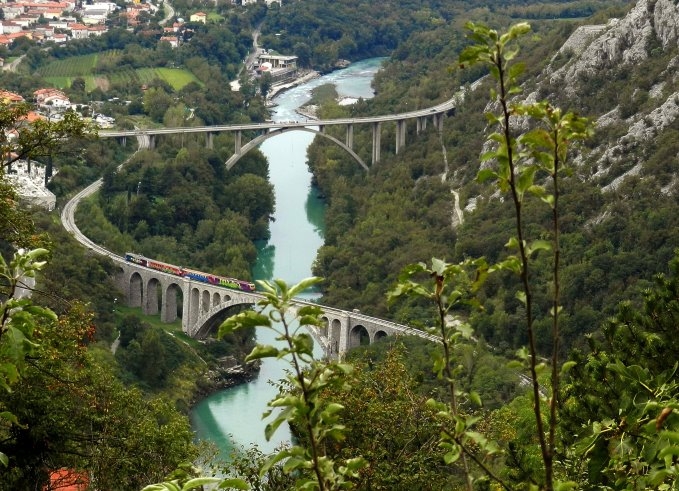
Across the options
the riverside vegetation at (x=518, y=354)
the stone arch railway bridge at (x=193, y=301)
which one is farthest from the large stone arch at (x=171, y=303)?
the riverside vegetation at (x=518, y=354)

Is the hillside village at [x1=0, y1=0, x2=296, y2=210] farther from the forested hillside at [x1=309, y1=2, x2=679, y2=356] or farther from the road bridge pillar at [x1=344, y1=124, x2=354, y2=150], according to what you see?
the forested hillside at [x1=309, y1=2, x2=679, y2=356]

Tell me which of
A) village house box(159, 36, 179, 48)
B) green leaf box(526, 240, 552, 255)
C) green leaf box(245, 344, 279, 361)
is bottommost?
village house box(159, 36, 179, 48)

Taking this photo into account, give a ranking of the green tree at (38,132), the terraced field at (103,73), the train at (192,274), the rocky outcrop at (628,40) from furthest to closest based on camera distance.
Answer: the terraced field at (103,73) → the rocky outcrop at (628,40) → the train at (192,274) → the green tree at (38,132)

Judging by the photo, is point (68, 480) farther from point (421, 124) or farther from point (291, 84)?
point (291, 84)

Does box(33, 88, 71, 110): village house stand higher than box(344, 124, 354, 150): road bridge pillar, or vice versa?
box(33, 88, 71, 110): village house

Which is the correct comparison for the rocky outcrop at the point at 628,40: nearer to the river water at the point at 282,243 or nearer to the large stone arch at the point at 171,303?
the river water at the point at 282,243

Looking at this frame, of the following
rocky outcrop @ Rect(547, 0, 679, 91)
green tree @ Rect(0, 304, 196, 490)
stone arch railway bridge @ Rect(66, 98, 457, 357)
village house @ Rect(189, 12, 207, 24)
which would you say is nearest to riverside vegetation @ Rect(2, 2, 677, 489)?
green tree @ Rect(0, 304, 196, 490)

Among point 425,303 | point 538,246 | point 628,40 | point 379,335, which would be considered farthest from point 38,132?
point 628,40
